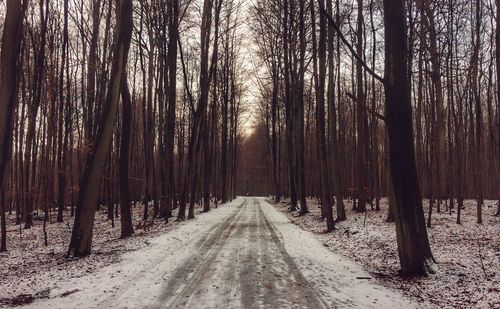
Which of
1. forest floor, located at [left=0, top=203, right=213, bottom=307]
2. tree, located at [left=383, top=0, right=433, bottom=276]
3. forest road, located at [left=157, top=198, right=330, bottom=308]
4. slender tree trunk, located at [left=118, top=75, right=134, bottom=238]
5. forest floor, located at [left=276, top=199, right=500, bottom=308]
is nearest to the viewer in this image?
forest road, located at [left=157, top=198, right=330, bottom=308]

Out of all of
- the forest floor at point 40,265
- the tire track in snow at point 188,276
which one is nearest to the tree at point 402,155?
the tire track in snow at point 188,276

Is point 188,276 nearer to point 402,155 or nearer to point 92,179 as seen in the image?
point 92,179

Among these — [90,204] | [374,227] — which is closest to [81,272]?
[90,204]

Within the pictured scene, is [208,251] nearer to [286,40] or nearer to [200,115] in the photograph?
[200,115]

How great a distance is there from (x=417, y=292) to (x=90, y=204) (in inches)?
300

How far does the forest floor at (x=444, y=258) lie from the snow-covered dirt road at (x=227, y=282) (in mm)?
514

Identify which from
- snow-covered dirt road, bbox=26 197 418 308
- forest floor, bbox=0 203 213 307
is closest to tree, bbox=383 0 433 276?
snow-covered dirt road, bbox=26 197 418 308

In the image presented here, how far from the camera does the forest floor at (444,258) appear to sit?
622 centimetres

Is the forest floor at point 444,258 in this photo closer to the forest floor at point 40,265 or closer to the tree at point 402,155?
the tree at point 402,155

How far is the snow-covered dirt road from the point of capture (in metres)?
5.69

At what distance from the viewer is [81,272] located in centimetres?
802

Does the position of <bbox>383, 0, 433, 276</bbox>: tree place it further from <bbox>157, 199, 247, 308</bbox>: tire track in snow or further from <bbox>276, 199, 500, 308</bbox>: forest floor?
<bbox>157, 199, 247, 308</bbox>: tire track in snow

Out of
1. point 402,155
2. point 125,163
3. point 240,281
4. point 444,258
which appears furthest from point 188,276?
point 125,163

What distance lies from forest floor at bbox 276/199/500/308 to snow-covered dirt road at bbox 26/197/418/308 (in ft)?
1.69
